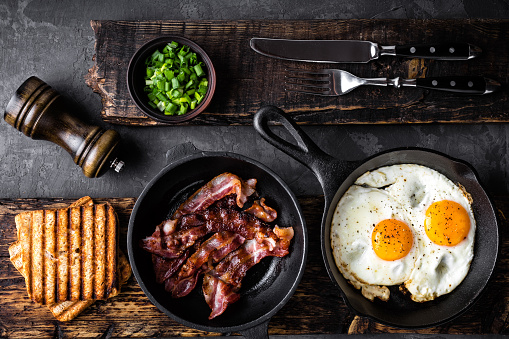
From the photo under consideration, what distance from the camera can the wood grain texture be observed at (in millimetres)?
3018

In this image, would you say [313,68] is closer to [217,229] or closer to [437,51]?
[437,51]

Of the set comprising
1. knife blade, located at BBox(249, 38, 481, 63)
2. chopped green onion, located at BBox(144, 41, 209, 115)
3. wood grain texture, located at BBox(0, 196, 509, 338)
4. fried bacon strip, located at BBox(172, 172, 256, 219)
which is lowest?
wood grain texture, located at BBox(0, 196, 509, 338)

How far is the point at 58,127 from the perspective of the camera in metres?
2.94

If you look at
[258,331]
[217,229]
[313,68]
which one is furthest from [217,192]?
[313,68]

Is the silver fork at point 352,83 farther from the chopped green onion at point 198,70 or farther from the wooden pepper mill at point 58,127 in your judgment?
the wooden pepper mill at point 58,127

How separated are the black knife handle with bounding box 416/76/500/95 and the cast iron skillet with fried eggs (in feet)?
1.86

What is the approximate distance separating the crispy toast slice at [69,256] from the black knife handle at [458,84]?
239cm

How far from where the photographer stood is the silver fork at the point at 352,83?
119 inches

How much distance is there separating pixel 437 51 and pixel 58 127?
2.71 meters

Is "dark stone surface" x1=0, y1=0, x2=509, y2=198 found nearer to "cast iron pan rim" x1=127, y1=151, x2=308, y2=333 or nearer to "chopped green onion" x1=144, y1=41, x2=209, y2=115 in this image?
"chopped green onion" x1=144, y1=41, x2=209, y2=115

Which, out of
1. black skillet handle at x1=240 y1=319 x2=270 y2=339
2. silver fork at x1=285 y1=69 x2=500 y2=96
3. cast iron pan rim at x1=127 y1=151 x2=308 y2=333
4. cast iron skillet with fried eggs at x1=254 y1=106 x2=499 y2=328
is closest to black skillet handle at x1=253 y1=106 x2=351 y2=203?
cast iron skillet with fried eggs at x1=254 y1=106 x2=499 y2=328

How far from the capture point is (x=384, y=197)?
9.34 feet

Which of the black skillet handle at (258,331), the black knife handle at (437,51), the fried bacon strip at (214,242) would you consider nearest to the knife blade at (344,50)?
the black knife handle at (437,51)

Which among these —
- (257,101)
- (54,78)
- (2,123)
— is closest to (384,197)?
(257,101)
